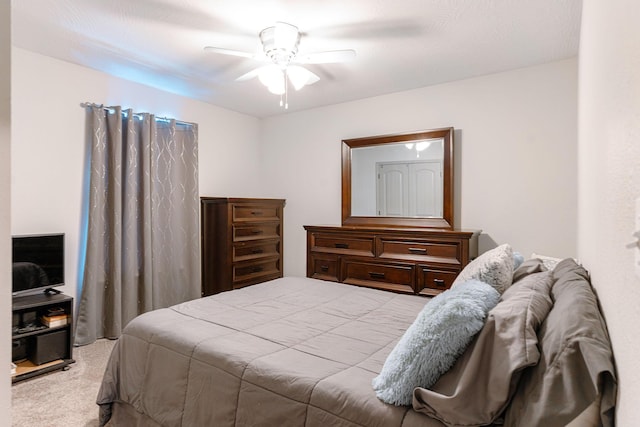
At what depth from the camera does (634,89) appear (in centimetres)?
60

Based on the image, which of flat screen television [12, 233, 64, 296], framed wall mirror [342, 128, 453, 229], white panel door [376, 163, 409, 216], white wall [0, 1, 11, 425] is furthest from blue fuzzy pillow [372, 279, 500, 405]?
flat screen television [12, 233, 64, 296]

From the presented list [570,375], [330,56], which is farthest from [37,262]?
[570,375]

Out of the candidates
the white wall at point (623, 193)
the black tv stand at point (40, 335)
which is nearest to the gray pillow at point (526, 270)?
the white wall at point (623, 193)

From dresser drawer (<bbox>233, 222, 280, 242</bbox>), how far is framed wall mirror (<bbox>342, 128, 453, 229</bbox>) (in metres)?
0.99

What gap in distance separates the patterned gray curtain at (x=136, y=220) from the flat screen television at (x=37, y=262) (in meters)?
0.29

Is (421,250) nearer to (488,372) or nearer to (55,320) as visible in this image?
(488,372)

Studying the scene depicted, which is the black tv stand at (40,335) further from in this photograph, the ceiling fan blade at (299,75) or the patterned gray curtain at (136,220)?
the ceiling fan blade at (299,75)

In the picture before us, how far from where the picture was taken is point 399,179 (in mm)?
3838

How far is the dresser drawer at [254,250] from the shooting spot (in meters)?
4.08

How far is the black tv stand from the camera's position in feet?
8.66

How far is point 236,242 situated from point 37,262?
1.76 metres

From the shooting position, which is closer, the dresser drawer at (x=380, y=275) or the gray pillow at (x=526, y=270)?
the gray pillow at (x=526, y=270)

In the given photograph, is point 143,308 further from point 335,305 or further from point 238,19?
point 238,19

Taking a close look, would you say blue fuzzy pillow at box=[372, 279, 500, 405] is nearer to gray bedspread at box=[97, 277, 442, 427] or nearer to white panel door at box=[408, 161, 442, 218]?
gray bedspread at box=[97, 277, 442, 427]
